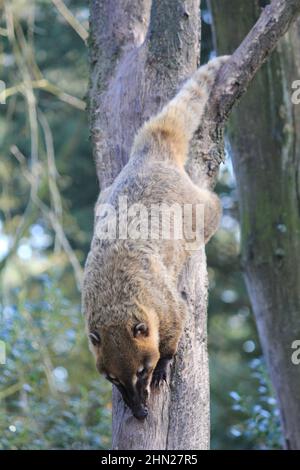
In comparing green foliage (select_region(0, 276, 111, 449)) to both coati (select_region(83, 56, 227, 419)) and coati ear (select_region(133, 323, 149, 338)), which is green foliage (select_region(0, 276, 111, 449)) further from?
coati ear (select_region(133, 323, 149, 338))

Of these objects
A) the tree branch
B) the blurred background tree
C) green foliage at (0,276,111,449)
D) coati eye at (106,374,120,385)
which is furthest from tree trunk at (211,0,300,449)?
coati eye at (106,374,120,385)

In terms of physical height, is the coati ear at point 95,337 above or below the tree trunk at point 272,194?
below

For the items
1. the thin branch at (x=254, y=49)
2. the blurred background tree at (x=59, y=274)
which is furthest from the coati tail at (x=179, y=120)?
the blurred background tree at (x=59, y=274)

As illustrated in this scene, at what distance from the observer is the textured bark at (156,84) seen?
3.72 m

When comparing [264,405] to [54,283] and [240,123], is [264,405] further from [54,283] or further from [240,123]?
[240,123]

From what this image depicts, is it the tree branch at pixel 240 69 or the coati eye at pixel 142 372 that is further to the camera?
the tree branch at pixel 240 69

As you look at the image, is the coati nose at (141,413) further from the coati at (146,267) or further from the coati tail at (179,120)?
the coati tail at (179,120)

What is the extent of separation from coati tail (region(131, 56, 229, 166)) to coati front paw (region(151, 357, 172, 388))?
121 cm

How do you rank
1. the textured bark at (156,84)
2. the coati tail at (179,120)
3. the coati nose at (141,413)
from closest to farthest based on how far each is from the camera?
the coati nose at (141,413)
the textured bark at (156,84)
the coati tail at (179,120)

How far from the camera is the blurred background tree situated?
5602 mm

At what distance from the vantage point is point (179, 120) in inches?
166

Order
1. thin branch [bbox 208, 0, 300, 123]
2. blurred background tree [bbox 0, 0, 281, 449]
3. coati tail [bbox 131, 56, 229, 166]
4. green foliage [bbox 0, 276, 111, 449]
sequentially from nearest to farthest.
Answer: thin branch [bbox 208, 0, 300, 123], coati tail [bbox 131, 56, 229, 166], green foliage [bbox 0, 276, 111, 449], blurred background tree [bbox 0, 0, 281, 449]

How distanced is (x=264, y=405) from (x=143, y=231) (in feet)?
12.0
